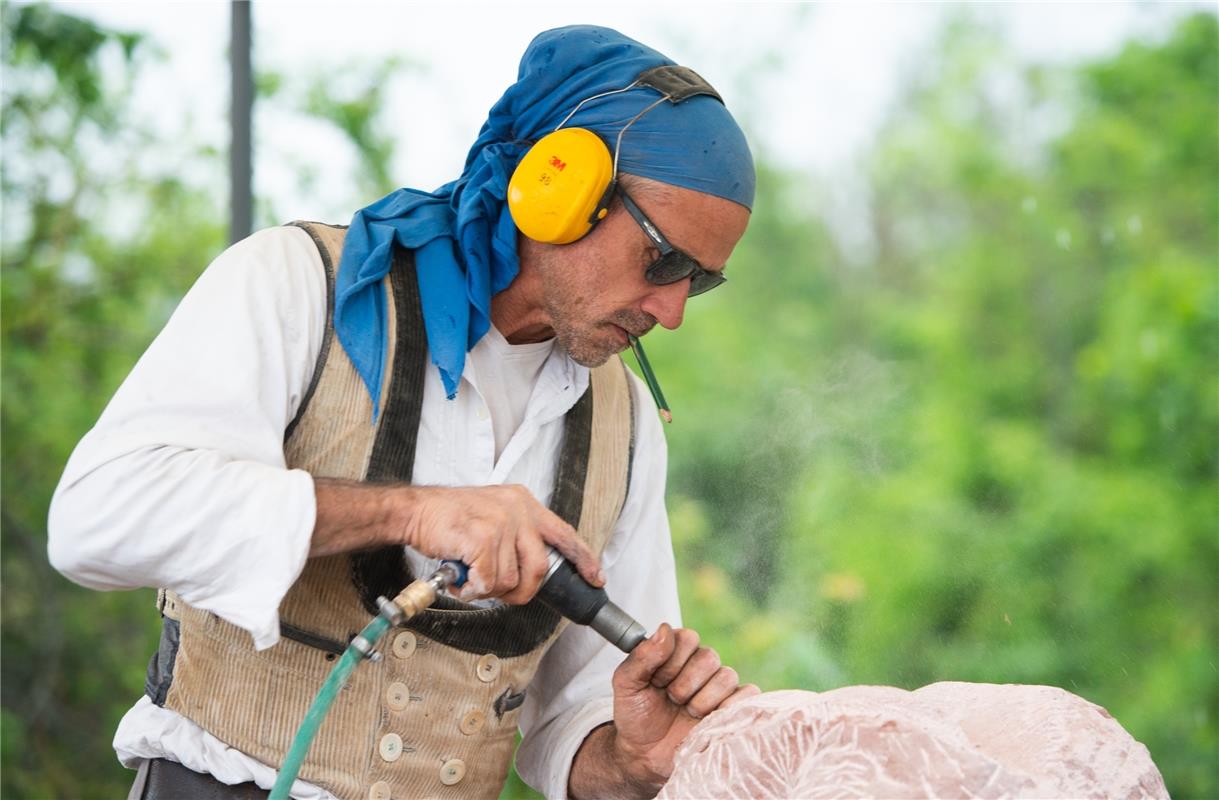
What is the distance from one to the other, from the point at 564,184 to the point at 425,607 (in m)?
0.68

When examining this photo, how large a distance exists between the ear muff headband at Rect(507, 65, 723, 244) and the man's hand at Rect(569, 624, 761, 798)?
2.14 ft

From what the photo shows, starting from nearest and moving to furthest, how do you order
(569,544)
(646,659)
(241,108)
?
1. (569,544)
2. (646,659)
3. (241,108)

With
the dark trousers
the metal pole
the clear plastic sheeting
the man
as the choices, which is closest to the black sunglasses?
the man

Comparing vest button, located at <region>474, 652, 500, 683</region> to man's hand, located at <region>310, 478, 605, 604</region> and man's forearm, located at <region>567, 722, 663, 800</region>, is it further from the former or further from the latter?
man's hand, located at <region>310, 478, 605, 604</region>

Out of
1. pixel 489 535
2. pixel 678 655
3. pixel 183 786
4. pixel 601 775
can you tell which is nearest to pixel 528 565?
pixel 489 535

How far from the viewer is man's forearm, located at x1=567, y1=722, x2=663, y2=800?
197cm

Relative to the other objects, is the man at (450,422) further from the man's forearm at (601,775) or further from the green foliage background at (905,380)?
the green foliage background at (905,380)

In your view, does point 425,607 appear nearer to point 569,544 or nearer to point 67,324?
point 569,544

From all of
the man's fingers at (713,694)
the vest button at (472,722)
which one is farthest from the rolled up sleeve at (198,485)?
the man's fingers at (713,694)

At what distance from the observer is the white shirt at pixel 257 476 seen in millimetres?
1493

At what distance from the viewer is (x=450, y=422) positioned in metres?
1.95

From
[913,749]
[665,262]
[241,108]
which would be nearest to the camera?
[913,749]

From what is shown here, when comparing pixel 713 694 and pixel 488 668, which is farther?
pixel 488 668

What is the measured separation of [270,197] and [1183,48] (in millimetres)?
3853
